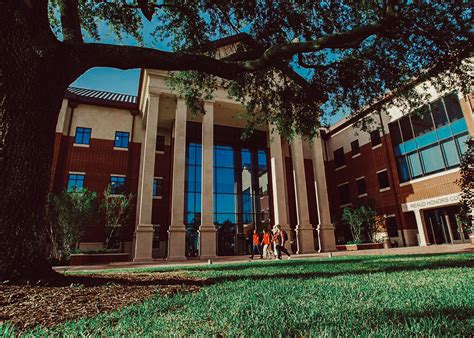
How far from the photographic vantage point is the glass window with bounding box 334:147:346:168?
33013mm

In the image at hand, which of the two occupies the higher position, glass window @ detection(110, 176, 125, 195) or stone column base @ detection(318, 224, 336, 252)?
glass window @ detection(110, 176, 125, 195)

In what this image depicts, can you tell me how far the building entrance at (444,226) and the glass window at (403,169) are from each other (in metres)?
3.42

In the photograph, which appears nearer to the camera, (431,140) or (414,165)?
(431,140)

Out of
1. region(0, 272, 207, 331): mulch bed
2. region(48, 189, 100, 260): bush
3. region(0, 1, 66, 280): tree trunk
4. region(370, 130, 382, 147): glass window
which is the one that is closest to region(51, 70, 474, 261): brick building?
region(370, 130, 382, 147): glass window

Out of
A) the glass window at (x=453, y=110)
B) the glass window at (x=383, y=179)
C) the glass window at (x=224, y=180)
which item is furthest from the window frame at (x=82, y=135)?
the glass window at (x=453, y=110)

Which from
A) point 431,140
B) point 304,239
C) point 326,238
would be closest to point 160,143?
point 304,239

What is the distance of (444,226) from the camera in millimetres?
22719

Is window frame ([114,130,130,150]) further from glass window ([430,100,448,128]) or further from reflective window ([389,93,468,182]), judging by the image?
glass window ([430,100,448,128])

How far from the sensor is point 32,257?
13.7 ft

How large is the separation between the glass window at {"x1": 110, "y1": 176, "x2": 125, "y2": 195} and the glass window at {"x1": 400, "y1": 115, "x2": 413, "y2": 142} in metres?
26.6

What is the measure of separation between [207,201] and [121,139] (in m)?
12.4

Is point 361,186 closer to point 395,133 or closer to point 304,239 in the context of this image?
point 395,133

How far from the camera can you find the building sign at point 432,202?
21.0 metres

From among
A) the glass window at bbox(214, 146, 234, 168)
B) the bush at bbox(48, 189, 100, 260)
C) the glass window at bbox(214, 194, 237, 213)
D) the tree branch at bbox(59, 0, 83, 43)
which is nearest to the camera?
the tree branch at bbox(59, 0, 83, 43)
